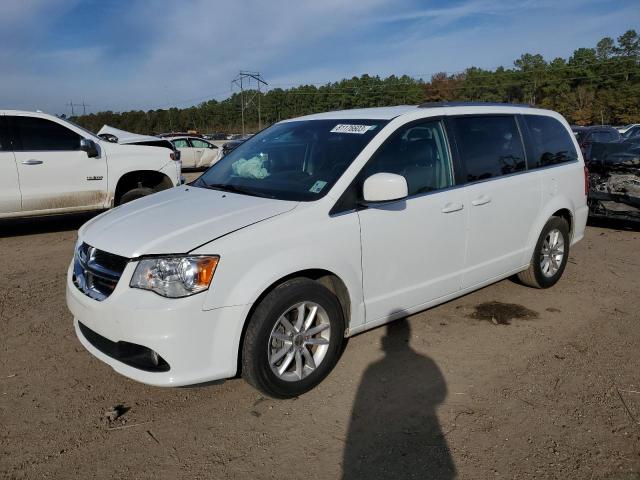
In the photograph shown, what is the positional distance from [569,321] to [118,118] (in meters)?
109

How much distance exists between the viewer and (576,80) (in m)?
86.0

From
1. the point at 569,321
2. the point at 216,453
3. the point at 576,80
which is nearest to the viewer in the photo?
the point at 216,453

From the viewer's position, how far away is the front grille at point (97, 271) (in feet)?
9.83

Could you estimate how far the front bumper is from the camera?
280 centimetres

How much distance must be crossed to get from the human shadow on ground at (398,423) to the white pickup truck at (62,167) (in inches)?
227

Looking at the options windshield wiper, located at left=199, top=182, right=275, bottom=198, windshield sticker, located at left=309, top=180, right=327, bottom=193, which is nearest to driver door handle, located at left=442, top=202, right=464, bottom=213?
windshield sticker, located at left=309, top=180, right=327, bottom=193

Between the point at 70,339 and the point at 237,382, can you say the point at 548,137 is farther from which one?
the point at 70,339

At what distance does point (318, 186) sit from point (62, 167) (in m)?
5.64

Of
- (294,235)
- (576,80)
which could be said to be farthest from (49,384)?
(576,80)

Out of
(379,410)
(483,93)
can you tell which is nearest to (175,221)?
(379,410)

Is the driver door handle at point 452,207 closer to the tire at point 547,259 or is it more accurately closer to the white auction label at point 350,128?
the white auction label at point 350,128

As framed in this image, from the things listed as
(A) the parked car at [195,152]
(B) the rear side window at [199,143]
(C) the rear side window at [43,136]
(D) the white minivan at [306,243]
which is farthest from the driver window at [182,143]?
(D) the white minivan at [306,243]

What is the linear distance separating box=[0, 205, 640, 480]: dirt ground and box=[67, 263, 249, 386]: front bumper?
37 cm

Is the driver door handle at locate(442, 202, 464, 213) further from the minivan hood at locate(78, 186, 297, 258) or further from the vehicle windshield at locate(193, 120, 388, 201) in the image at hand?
the minivan hood at locate(78, 186, 297, 258)
